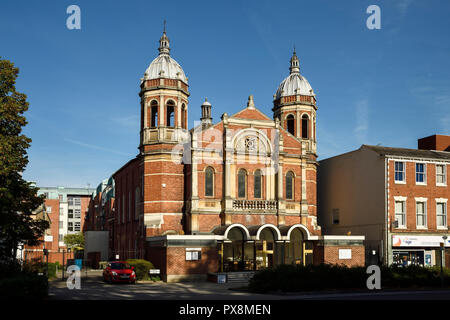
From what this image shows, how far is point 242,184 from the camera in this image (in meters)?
46.4

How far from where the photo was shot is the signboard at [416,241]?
46344mm

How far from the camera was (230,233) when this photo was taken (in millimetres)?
43250

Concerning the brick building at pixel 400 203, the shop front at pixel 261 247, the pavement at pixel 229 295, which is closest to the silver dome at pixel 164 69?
the shop front at pixel 261 247

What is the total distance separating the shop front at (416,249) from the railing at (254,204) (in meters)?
10.4

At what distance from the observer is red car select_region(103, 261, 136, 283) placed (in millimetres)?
36125

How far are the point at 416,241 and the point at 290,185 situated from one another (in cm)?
1150

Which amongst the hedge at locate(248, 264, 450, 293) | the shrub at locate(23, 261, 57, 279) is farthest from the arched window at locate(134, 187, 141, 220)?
the hedge at locate(248, 264, 450, 293)

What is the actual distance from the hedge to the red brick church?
1155 centimetres

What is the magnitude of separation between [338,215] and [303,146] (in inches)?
351

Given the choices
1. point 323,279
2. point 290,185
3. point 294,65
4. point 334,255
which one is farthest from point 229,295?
point 294,65

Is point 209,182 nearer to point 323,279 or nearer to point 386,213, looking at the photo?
point 386,213

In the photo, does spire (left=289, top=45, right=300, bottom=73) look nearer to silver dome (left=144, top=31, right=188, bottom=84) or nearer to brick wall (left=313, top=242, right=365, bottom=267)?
silver dome (left=144, top=31, right=188, bottom=84)
